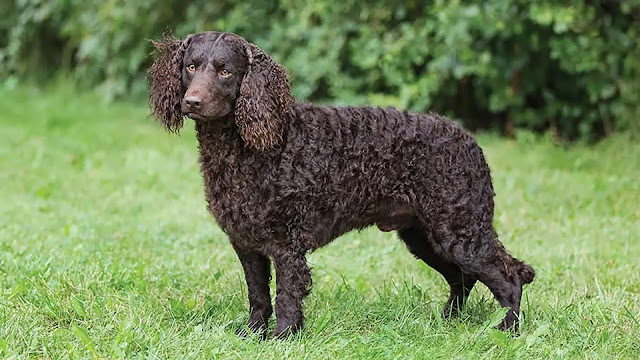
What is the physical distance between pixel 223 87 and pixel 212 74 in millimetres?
72

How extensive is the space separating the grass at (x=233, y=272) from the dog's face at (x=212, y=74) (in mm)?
912

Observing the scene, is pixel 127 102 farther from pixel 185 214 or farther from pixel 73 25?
pixel 185 214

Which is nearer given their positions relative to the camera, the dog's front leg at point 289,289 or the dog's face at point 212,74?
the dog's face at point 212,74

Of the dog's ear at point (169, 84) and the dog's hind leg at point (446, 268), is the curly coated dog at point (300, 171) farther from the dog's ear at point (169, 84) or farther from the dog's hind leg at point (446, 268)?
the dog's hind leg at point (446, 268)

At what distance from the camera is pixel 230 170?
135 inches

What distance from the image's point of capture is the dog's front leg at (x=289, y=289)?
134 inches

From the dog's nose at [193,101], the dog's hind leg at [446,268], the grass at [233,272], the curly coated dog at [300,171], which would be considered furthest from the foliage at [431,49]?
the dog's nose at [193,101]

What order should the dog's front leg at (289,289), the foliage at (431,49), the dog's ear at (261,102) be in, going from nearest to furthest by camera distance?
1. the dog's ear at (261,102)
2. the dog's front leg at (289,289)
3. the foliage at (431,49)

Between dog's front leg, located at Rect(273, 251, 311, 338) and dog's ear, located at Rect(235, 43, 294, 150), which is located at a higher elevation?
dog's ear, located at Rect(235, 43, 294, 150)

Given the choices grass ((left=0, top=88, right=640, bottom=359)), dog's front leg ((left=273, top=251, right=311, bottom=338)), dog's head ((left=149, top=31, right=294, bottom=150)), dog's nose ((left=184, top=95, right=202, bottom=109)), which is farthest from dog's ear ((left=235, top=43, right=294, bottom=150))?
grass ((left=0, top=88, right=640, bottom=359))

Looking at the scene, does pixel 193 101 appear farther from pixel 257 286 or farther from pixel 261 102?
pixel 257 286

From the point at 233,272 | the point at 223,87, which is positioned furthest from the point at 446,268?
the point at 223,87

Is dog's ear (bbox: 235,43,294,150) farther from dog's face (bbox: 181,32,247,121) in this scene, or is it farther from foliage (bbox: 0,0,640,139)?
foliage (bbox: 0,0,640,139)

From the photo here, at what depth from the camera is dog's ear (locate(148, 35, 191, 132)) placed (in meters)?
3.43
